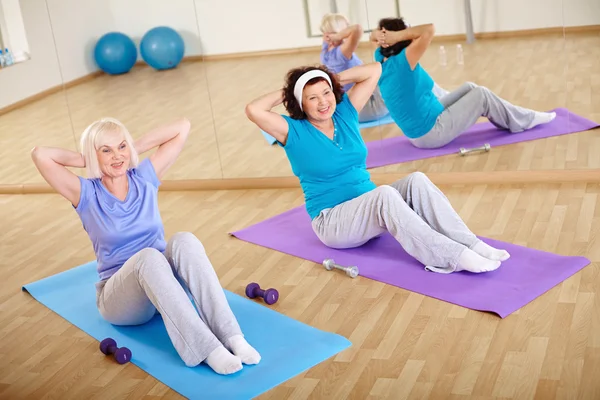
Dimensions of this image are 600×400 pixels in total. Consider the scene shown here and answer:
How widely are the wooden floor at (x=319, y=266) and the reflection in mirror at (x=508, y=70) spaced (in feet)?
0.04

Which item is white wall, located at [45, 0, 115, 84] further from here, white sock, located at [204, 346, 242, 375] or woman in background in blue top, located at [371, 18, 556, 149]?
white sock, located at [204, 346, 242, 375]

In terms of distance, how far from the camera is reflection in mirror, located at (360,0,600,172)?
4.56 m

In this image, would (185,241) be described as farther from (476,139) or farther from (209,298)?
(476,139)

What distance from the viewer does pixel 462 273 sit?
145 inches

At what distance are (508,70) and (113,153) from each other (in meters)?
2.39

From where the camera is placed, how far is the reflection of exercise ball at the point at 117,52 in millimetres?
5277

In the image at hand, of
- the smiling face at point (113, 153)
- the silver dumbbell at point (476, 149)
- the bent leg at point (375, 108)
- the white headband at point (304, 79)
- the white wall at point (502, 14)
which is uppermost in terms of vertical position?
the white wall at point (502, 14)

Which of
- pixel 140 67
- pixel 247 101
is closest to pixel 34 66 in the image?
pixel 140 67

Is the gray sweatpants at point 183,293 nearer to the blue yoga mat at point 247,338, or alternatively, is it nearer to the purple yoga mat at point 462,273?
the blue yoga mat at point 247,338

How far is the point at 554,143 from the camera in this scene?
478cm

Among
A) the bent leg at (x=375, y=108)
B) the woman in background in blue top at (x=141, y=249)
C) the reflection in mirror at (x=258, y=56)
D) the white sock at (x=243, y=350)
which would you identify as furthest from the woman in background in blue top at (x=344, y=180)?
the white sock at (x=243, y=350)

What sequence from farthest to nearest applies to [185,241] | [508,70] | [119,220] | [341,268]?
1. [508,70]
2. [341,268]
3. [119,220]
4. [185,241]

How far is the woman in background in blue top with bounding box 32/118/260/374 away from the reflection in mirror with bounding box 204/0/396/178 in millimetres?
1464

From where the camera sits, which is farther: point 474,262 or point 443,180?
point 443,180
